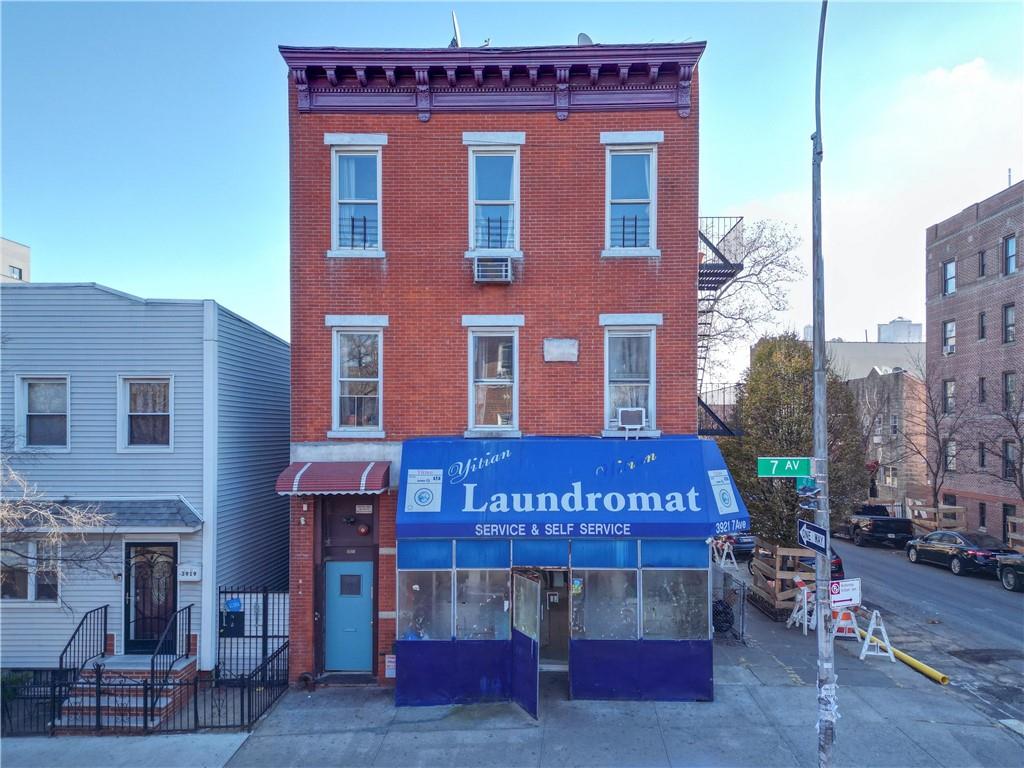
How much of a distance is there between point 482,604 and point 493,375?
160 inches

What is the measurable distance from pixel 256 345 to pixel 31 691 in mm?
7323

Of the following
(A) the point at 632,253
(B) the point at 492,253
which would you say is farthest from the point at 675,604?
(B) the point at 492,253

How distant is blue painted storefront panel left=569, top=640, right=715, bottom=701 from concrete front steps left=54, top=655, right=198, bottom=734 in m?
6.60

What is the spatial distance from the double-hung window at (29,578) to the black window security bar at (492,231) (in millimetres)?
9433

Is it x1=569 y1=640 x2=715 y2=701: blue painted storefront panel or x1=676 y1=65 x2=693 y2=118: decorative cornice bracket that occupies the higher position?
x1=676 y1=65 x2=693 y2=118: decorative cornice bracket

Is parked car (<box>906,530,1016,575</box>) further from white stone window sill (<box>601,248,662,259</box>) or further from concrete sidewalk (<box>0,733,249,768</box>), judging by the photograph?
concrete sidewalk (<box>0,733,249,768</box>)

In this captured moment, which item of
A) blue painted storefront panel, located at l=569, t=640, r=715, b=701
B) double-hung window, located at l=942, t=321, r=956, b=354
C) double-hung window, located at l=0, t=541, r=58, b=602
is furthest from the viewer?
double-hung window, located at l=942, t=321, r=956, b=354

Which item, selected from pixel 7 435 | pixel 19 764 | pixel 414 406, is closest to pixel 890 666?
pixel 414 406

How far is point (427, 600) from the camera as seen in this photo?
412 inches

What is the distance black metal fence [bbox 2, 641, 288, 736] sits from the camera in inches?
371

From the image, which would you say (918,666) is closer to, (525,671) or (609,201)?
(525,671)

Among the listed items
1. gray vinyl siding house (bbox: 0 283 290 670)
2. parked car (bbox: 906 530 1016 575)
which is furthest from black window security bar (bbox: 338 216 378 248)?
parked car (bbox: 906 530 1016 575)

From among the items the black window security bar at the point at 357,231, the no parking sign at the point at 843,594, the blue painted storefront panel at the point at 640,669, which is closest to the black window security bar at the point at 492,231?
the black window security bar at the point at 357,231

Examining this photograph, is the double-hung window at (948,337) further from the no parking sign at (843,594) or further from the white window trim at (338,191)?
the white window trim at (338,191)
